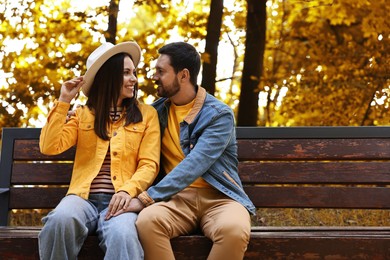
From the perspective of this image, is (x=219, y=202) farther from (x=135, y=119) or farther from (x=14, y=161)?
(x=14, y=161)

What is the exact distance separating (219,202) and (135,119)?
641mm

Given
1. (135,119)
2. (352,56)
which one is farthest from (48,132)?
(352,56)

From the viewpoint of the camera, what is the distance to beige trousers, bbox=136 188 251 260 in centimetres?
330

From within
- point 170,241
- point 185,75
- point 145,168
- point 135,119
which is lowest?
point 170,241

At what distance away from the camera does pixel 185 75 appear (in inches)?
154

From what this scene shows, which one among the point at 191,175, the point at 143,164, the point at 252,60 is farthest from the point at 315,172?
the point at 252,60

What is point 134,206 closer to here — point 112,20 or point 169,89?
point 169,89

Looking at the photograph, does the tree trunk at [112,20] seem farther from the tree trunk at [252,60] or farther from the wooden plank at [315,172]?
the wooden plank at [315,172]

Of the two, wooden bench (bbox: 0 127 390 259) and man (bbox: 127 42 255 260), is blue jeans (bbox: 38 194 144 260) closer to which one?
man (bbox: 127 42 255 260)

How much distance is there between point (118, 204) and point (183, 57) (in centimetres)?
94

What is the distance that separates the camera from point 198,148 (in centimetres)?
366

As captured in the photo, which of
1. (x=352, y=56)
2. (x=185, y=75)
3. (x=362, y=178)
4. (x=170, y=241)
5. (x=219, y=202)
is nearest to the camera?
(x=170, y=241)

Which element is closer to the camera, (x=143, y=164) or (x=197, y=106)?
(x=143, y=164)

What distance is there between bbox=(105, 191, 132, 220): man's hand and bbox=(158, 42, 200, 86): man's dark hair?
807mm
